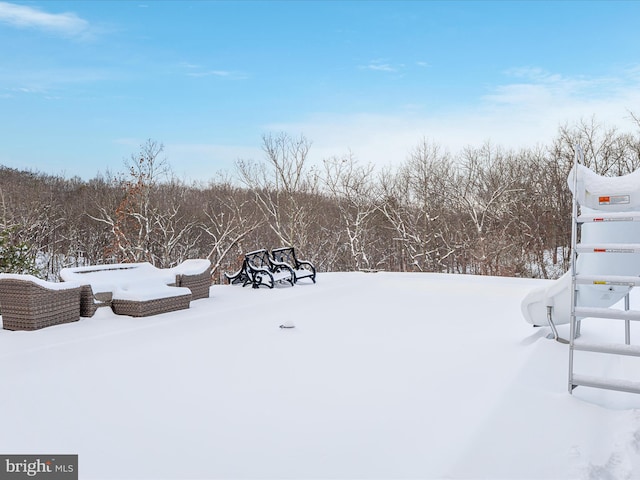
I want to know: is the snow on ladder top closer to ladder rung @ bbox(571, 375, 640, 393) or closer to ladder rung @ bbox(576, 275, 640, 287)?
ladder rung @ bbox(576, 275, 640, 287)

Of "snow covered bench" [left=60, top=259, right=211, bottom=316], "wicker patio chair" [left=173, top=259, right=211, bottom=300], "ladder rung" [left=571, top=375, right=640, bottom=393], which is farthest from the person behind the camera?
"wicker patio chair" [left=173, top=259, right=211, bottom=300]

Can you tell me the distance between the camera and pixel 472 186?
59.6 ft

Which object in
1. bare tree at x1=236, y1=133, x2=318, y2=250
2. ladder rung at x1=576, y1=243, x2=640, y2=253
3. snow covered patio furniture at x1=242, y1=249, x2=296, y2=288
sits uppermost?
bare tree at x1=236, y1=133, x2=318, y2=250

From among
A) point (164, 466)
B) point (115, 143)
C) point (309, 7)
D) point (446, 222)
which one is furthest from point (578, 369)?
point (115, 143)

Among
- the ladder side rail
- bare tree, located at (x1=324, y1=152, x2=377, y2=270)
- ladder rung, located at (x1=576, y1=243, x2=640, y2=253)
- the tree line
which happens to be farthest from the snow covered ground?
bare tree, located at (x1=324, y1=152, x2=377, y2=270)

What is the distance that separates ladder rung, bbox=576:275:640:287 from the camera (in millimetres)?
2768

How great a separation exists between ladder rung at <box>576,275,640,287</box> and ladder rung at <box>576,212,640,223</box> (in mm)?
347

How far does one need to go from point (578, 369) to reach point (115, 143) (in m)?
17.7

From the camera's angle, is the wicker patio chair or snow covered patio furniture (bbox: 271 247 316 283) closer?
the wicker patio chair

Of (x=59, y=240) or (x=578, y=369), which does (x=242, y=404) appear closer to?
(x=578, y=369)

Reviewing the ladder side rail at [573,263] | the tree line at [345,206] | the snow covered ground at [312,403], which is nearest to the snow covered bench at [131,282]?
the snow covered ground at [312,403]

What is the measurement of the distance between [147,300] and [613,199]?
4626 millimetres

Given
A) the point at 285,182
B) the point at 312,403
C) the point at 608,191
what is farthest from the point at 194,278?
the point at 285,182

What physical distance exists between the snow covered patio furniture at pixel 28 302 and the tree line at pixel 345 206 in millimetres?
11457
